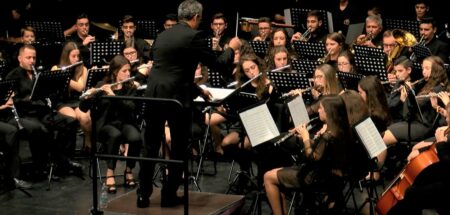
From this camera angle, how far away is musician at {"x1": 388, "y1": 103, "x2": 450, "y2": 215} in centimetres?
579

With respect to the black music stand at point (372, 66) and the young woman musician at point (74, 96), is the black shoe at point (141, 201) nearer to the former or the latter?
the young woman musician at point (74, 96)

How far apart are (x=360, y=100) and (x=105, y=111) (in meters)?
2.75

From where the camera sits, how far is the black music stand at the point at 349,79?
27.6 feet

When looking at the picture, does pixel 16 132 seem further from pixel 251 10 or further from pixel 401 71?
pixel 251 10

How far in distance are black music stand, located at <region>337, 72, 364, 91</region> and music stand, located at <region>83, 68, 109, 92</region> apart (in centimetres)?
257

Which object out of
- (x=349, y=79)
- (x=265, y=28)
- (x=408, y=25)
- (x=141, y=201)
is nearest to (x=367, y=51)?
(x=349, y=79)

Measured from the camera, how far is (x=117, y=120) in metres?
8.41

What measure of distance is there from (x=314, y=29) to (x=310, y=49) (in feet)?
4.10

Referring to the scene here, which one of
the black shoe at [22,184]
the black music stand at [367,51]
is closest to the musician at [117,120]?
the black shoe at [22,184]

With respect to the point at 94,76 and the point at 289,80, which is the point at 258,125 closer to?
the point at 289,80

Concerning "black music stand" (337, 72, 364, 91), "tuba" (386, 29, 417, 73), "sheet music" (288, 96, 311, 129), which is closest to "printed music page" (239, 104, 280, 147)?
"sheet music" (288, 96, 311, 129)

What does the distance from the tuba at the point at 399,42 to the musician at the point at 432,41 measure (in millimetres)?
163

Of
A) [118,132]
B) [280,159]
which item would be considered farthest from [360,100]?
[118,132]

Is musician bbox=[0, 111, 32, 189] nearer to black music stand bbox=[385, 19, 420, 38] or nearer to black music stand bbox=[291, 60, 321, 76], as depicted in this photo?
black music stand bbox=[291, 60, 321, 76]
